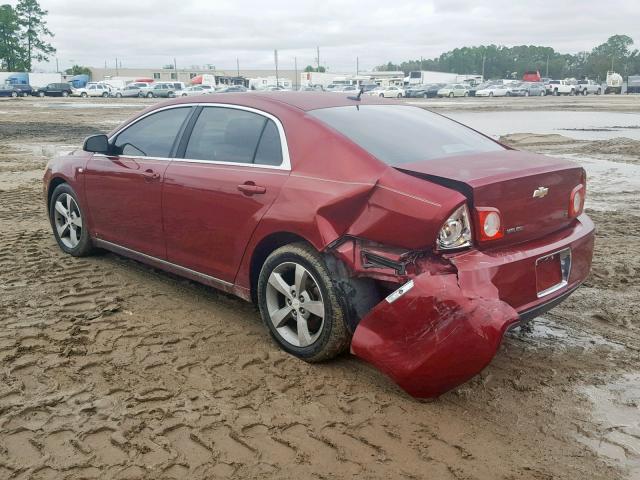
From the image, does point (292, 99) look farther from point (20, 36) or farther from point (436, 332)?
point (20, 36)

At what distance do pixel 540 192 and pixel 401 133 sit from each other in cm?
99

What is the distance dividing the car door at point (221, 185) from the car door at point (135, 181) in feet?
0.59

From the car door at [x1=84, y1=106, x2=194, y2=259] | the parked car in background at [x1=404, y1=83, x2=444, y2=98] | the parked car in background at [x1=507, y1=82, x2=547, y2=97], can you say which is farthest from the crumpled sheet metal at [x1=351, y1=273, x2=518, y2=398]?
the parked car in background at [x1=507, y1=82, x2=547, y2=97]

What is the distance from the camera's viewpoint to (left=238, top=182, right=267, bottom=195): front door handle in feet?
13.2

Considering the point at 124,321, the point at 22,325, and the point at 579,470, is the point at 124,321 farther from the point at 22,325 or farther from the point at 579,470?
the point at 579,470

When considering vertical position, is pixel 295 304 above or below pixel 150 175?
below

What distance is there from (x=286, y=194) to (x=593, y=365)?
2133mm

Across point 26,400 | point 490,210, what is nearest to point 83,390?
point 26,400

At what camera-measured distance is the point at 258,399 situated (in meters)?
3.47

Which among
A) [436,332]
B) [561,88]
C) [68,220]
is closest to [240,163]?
[436,332]

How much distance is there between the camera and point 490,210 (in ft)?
11.1

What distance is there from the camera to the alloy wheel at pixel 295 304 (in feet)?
12.5

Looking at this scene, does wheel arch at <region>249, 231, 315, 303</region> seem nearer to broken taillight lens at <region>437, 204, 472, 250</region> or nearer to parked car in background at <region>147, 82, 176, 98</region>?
broken taillight lens at <region>437, 204, 472, 250</region>

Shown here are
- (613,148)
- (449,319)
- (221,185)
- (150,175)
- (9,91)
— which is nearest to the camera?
(449,319)
